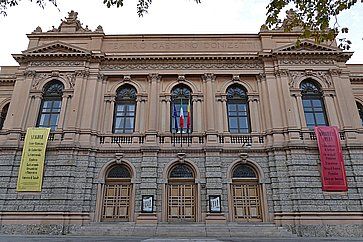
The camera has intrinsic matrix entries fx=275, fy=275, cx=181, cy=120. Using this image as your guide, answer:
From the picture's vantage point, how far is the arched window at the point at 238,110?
18.4 meters

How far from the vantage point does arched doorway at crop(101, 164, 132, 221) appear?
16.5 meters

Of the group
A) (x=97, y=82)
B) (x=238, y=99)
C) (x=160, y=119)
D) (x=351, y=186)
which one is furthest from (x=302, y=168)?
(x=97, y=82)

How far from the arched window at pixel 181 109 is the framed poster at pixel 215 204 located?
4432mm

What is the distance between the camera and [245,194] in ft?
55.1

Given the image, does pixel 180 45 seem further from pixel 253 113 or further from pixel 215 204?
pixel 215 204

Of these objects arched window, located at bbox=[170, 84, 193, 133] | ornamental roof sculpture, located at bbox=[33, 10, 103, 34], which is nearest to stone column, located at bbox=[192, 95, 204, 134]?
arched window, located at bbox=[170, 84, 193, 133]

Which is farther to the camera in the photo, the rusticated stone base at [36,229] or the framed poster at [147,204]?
the framed poster at [147,204]

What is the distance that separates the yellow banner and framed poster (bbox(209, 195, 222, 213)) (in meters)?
9.95

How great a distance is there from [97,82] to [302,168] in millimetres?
14429

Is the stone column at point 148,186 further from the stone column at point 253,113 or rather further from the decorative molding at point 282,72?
the decorative molding at point 282,72

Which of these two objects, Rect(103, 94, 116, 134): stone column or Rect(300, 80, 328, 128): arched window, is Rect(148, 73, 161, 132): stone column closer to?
Rect(103, 94, 116, 134): stone column

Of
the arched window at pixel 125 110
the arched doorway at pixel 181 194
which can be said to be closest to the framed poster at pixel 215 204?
the arched doorway at pixel 181 194

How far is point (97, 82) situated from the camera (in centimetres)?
1919

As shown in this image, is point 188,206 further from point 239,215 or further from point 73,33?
point 73,33
